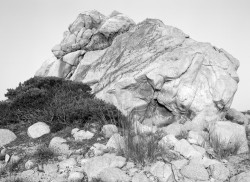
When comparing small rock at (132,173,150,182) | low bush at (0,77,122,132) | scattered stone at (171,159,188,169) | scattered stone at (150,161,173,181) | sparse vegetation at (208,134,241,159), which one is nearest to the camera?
small rock at (132,173,150,182)

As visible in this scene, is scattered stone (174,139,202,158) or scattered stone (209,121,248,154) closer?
scattered stone (174,139,202,158)

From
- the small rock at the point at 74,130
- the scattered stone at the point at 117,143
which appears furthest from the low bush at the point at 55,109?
the scattered stone at the point at 117,143

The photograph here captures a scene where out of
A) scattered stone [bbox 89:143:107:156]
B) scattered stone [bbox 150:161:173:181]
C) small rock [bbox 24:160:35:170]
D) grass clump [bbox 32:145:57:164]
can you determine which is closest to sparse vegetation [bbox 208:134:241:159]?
scattered stone [bbox 150:161:173:181]

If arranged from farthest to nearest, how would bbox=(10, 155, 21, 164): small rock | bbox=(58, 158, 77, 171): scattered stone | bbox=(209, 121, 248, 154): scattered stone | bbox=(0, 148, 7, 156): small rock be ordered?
bbox=(209, 121, 248, 154): scattered stone
bbox=(0, 148, 7, 156): small rock
bbox=(10, 155, 21, 164): small rock
bbox=(58, 158, 77, 171): scattered stone

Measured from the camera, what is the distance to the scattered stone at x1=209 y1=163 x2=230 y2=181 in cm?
623

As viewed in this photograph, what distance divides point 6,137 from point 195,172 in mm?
6938

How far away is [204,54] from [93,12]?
516 inches

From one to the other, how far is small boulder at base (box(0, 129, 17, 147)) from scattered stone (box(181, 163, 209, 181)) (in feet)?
21.2

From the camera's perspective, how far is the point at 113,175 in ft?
20.0

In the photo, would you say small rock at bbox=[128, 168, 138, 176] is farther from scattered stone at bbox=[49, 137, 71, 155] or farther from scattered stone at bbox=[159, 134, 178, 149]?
scattered stone at bbox=[49, 137, 71, 155]

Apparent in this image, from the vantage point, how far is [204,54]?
14125 millimetres

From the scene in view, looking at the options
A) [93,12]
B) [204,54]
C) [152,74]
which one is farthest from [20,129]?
[93,12]

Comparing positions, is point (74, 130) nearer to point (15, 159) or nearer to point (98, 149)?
point (98, 149)

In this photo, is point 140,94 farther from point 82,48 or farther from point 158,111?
point 82,48
